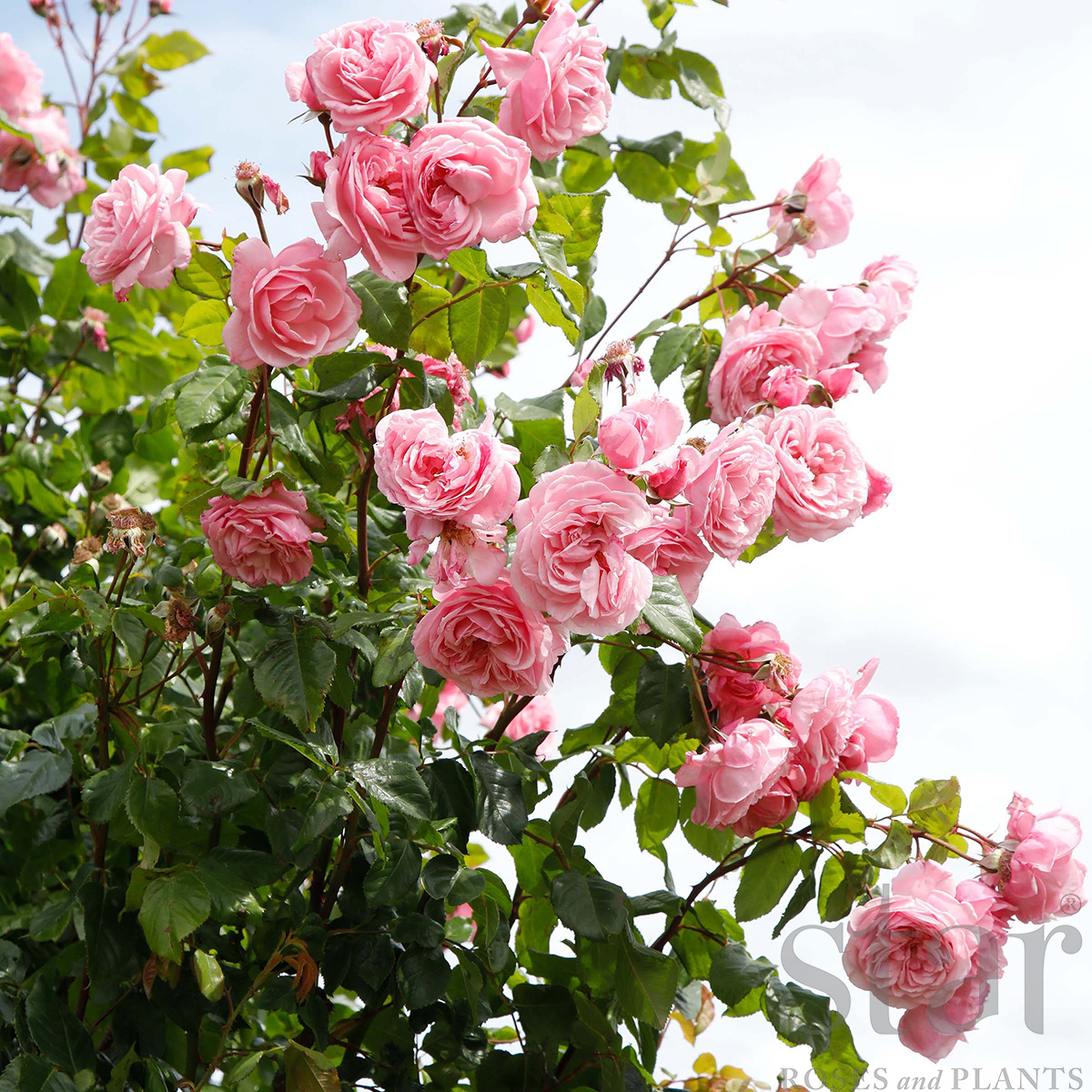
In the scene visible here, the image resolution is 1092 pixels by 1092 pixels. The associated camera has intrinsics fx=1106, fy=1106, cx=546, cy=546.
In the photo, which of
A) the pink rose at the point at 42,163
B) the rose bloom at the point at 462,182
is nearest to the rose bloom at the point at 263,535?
the rose bloom at the point at 462,182

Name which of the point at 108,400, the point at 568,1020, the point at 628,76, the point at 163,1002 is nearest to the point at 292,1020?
the point at 163,1002

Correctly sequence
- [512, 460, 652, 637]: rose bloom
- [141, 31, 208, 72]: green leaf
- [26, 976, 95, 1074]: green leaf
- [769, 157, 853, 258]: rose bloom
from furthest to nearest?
1. [141, 31, 208, 72]: green leaf
2. [769, 157, 853, 258]: rose bloom
3. [26, 976, 95, 1074]: green leaf
4. [512, 460, 652, 637]: rose bloom

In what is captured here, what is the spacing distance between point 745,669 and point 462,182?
0.49 metres

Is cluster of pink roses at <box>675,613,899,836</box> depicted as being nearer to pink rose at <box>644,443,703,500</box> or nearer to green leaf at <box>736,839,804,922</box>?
green leaf at <box>736,839,804,922</box>

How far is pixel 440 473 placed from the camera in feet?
2.71

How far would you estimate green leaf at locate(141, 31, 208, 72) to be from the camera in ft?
6.89

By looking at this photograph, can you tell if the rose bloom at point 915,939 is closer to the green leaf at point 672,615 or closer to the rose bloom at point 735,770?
the rose bloom at point 735,770

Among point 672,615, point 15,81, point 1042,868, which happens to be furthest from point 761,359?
point 15,81

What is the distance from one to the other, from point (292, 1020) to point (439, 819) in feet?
2.01

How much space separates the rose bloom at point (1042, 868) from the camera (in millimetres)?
960

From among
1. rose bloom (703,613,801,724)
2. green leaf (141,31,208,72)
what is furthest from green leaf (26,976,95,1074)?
green leaf (141,31,208,72)

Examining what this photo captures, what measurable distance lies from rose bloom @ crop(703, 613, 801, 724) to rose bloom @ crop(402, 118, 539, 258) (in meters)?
0.42

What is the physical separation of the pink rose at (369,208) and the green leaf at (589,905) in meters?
0.59

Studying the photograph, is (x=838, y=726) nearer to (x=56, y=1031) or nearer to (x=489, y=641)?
(x=489, y=641)
